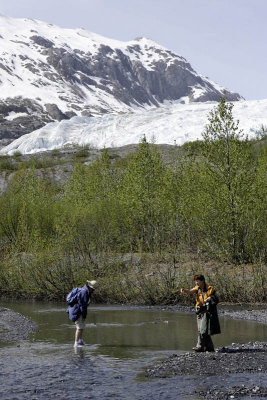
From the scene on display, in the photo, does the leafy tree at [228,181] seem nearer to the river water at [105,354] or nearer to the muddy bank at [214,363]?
the river water at [105,354]

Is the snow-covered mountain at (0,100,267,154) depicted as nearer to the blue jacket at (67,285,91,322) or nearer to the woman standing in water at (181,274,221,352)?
the blue jacket at (67,285,91,322)

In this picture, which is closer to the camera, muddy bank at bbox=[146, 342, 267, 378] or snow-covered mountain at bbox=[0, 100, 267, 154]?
muddy bank at bbox=[146, 342, 267, 378]

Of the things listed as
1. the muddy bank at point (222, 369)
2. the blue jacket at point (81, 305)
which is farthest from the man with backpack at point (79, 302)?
the muddy bank at point (222, 369)

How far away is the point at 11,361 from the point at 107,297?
1583 cm

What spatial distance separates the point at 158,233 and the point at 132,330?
22.5 m

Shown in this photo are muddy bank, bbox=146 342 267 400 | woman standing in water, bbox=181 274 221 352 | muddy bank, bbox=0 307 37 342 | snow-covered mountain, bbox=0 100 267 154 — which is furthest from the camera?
snow-covered mountain, bbox=0 100 267 154

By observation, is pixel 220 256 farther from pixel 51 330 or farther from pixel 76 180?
pixel 76 180

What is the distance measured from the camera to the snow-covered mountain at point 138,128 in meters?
146

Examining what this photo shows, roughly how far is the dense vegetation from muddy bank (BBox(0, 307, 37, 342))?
6656 mm

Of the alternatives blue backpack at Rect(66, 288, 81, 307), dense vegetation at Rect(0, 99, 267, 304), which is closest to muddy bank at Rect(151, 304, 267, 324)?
dense vegetation at Rect(0, 99, 267, 304)

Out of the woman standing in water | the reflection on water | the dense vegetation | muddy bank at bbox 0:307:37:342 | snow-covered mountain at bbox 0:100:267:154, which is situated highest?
snow-covered mountain at bbox 0:100:267:154

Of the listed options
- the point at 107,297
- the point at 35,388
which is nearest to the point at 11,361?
the point at 35,388

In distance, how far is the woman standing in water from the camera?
15984mm

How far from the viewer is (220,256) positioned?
1417 inches
